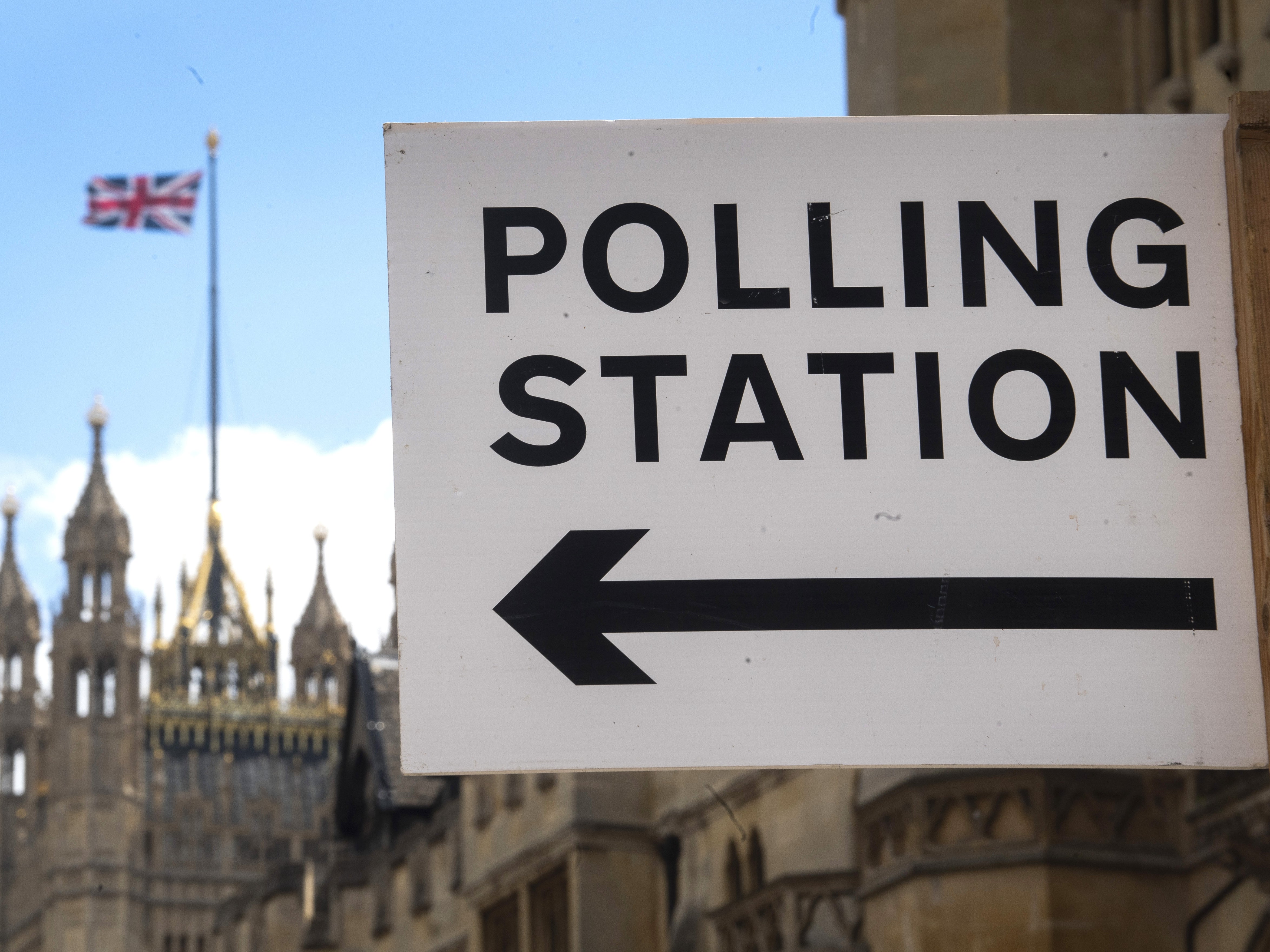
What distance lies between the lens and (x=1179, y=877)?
1631 cm

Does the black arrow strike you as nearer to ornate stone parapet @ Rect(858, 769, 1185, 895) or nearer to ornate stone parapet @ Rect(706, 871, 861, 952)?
ornate stone parapet @ Rect(858, 769, 1185, 895)

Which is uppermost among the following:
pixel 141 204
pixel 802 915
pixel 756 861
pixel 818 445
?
pixel 141 204

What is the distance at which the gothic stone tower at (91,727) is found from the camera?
83.1 metres

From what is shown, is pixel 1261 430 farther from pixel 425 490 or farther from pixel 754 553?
pixel 425 490

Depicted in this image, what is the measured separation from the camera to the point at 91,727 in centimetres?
8344

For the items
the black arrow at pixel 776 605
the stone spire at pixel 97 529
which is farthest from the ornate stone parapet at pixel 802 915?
the stone spire at pixel 97 529

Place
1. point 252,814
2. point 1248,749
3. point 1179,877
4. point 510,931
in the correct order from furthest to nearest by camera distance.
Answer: point 252,814 < point 510,931 < point 1179,877 < point 1248,749

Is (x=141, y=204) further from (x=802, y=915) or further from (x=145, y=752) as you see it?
(x=802, y=915)

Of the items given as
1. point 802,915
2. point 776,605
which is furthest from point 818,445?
point 802,915

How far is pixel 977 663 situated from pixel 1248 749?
384 millimetres

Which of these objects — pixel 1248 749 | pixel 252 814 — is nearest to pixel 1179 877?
pixel 1248 749

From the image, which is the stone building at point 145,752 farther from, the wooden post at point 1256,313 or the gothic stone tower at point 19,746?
the wooden post at point 1256,313

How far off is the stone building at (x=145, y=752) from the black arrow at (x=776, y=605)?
81761 millimetres

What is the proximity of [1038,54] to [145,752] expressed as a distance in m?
80.7
